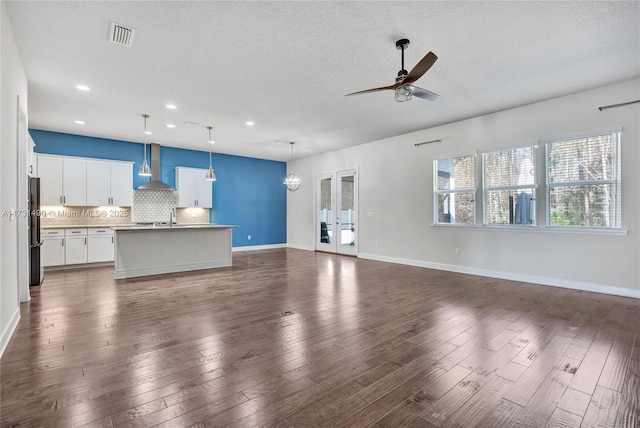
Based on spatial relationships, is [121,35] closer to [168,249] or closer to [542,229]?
[168,249]

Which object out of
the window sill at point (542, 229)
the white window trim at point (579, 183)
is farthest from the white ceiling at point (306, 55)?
the window sill at point (542, 229)

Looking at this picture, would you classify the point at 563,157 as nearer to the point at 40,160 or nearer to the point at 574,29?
the point at 574,29

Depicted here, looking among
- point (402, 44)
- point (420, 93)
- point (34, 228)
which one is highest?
point (402, 44)

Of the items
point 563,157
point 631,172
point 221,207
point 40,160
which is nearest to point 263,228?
point 221,207

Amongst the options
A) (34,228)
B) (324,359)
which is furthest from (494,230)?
(34,228)

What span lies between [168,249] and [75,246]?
2197 mm

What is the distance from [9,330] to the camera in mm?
2855

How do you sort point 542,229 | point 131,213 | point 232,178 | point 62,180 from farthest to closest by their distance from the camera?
point 232,178
point 131,213
point 62,180
point 542,229

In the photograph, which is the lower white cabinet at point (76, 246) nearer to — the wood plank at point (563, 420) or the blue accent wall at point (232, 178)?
the blue accent wall at point (232, 178)

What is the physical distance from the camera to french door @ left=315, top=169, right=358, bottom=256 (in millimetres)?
8445

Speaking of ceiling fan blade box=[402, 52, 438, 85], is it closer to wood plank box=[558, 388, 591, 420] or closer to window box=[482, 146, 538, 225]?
wood plank box=[558, 388, 591, 420]

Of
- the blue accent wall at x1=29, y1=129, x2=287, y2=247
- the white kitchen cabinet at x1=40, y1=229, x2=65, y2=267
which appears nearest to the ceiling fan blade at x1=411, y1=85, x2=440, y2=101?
the blue accent wall at x1=29, y1=129, x2=287, y2=247

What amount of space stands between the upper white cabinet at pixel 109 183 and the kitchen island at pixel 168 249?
1.40 metres

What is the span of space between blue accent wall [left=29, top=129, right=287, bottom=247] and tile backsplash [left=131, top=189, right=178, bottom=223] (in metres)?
0.33
